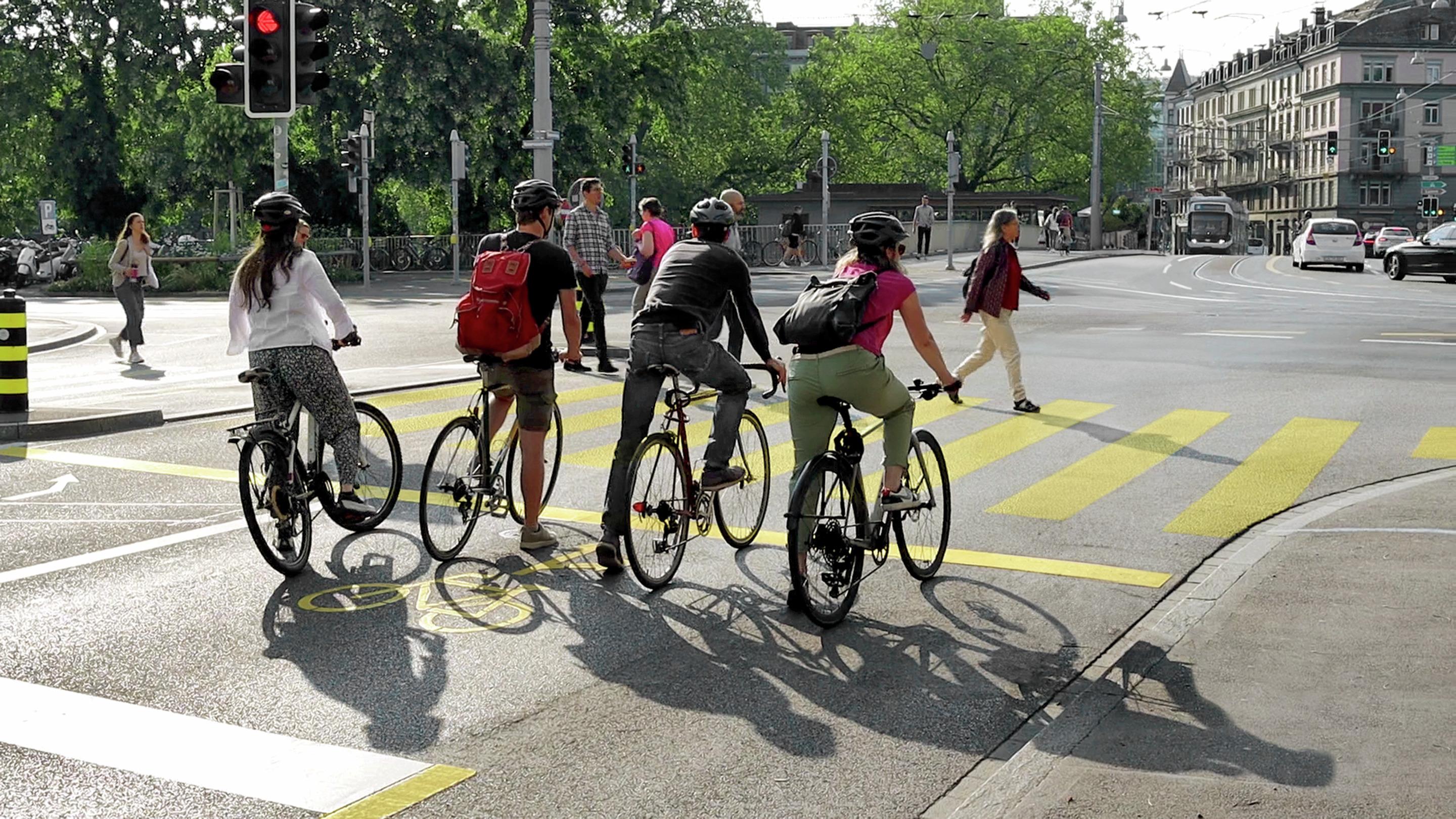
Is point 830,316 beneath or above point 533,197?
beneath

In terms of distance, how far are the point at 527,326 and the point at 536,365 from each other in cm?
25

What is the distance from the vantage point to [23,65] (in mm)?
45875

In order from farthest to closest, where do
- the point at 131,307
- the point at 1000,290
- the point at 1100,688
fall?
the point at 131,307 < the point at 1000,290 < the point at 1100,688

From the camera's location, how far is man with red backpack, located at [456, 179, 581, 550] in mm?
7605

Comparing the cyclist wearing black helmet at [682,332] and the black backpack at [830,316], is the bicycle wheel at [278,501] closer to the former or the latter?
the cyclist wearing black helmet at [682,332]

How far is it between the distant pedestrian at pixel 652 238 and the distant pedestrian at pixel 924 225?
1311 inches

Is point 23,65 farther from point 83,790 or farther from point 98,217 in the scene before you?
point 83,790

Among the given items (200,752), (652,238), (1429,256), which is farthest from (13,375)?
(1429,256)

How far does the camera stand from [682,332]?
7.21 meters

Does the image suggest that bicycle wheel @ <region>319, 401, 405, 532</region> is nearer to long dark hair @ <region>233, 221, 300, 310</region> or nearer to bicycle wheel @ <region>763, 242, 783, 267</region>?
long dark hair @ <region>233, 221, 300, 310</region>

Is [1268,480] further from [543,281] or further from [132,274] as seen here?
[132,274]

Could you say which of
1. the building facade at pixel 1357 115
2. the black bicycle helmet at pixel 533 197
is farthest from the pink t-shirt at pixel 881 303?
the building facade at pixel 1357 115

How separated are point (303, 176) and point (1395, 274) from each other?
30.4m

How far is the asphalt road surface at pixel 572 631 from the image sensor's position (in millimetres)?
4738
